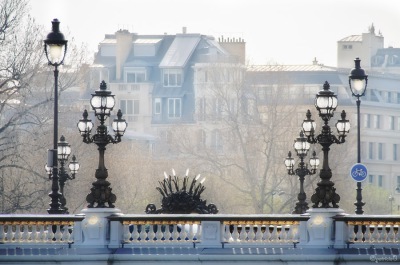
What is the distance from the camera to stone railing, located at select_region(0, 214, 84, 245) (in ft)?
150

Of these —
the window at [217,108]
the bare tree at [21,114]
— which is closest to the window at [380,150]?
the window at [217,108]

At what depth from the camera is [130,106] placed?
198m

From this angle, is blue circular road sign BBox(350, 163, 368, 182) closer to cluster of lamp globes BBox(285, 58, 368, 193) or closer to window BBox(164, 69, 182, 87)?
cluster of lamp globes BBox(285, 58, 368, 193)

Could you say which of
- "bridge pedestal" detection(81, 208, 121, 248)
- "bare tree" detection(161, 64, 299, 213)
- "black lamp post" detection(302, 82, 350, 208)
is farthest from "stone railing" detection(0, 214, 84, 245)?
"bare tree" detection(161, 64, 299, 213)

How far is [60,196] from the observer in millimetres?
57688

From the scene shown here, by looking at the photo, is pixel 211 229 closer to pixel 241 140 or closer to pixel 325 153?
pixel 325 153

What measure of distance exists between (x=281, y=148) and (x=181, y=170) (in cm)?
973

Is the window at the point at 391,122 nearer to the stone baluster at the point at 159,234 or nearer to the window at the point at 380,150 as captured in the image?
the window at the point at 380,150

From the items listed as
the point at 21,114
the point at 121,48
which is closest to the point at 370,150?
the point at 121,48

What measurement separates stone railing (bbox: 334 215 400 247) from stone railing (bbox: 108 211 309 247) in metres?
0.75

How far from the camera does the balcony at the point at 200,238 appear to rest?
45094 millimetres

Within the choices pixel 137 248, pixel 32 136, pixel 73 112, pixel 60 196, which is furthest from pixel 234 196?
pixel 137 248

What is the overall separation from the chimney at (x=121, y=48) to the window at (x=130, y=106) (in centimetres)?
217

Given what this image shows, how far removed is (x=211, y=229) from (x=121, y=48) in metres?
151
